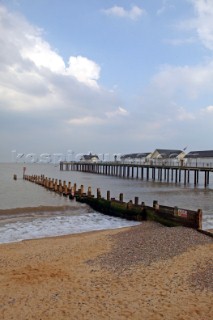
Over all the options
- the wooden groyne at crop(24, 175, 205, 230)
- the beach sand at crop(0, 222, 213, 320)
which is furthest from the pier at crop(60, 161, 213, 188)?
the beach sand at crop(0, 222, 213, 320)

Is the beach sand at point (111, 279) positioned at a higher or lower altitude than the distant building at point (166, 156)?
lower

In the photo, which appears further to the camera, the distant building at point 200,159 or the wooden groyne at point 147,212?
the distant building at point 200,159

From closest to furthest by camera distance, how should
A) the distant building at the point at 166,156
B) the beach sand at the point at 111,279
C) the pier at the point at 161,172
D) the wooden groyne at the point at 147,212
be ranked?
1. the beach sand at the point at 111,279
2. the wooden groyne at the point at 147,212
3. the pier at the point at 161,172
4. the distant building at the point at 166,156

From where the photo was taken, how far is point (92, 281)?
24.6ft

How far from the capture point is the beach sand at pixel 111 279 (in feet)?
19.8

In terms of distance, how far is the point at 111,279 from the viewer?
24.8 feet

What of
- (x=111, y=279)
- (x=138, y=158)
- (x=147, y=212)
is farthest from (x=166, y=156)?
(x=111, y=279)

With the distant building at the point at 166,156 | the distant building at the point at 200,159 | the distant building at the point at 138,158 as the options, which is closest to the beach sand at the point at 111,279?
the distant building at the point at 200,159

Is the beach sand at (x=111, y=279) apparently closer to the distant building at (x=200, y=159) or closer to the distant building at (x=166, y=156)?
the distant building at (x=200, y=159)

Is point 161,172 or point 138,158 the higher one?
point 138,158

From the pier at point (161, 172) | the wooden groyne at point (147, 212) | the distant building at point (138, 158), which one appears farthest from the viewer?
the distant building at point (138, 158)

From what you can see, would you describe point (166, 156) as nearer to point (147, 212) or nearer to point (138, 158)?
point (138, 158)

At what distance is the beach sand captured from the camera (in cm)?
604

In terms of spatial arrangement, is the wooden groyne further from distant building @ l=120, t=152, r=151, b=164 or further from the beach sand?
distant building @ l=120, t=152, r=151, b=164
